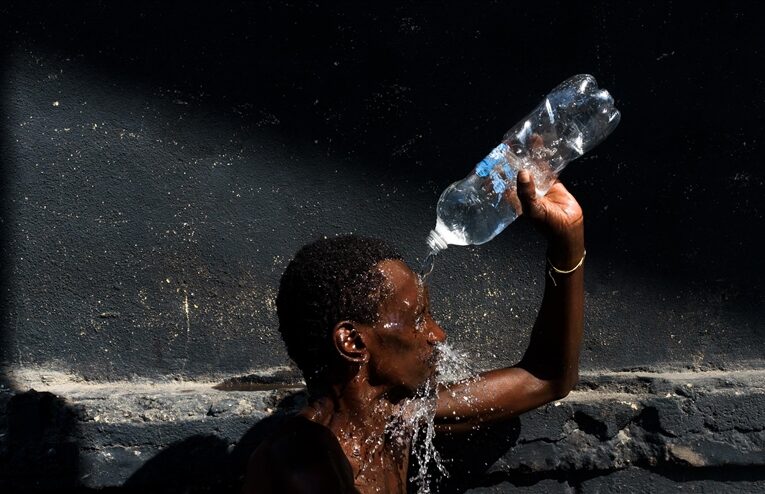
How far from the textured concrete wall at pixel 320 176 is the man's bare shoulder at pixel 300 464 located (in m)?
0.67

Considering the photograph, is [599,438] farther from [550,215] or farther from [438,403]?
[550,215]

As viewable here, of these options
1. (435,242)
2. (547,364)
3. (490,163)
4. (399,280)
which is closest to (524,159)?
(490,163)

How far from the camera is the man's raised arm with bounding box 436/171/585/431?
109 inches

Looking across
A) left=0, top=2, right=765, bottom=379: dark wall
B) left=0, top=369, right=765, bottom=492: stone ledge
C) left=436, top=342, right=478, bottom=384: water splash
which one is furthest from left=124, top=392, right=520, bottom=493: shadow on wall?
left=0, top=2, right=765, bottom=379: dark wall

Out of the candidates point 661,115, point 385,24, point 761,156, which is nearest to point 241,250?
point 385,24

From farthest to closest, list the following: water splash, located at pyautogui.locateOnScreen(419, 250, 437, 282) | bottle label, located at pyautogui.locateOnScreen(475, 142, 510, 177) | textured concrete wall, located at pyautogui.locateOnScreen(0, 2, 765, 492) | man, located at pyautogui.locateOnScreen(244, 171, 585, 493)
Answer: water splash, located at pyautogui.locateOnScreen(419, 250, 437, 282), textured concrete wall, located at pyautogui.locateOnScreen(0, 2, 765, 492), bottle label, located at pyautogui.locateOnScreen(475, 142, 510, 177), man, located at pyautogui.locateOnScreen(244, 171, 585, 493)

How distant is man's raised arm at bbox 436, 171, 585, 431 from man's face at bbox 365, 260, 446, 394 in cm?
30

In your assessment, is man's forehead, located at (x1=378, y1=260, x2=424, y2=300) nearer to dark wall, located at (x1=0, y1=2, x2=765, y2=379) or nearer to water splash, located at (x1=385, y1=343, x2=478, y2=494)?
water splash, located at (x1=385, y1=343, x2=478, y2=494)

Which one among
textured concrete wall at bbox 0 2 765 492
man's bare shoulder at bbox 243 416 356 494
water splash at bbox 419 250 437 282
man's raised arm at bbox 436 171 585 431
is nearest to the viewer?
man's bare shoulder at bbox 243 416 356 494

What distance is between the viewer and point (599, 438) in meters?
3.33

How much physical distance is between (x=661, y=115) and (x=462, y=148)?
2.27 feet

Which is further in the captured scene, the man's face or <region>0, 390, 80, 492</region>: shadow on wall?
<region>0, 390, 80, 492</region>: shadow on wall

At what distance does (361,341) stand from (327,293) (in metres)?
0.16

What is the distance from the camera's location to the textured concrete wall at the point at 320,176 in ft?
10.9
